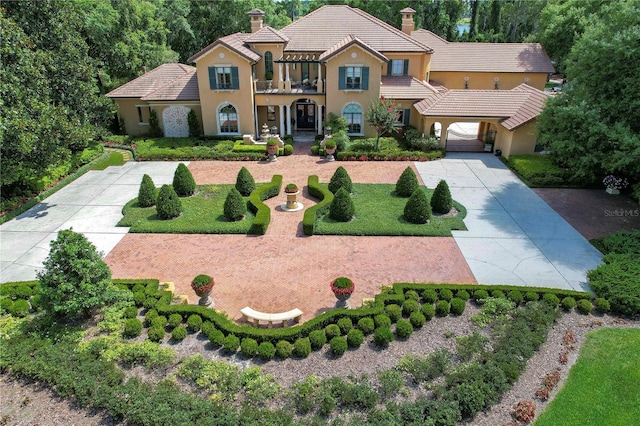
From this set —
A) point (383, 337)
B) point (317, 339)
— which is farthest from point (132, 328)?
point (383, 337)

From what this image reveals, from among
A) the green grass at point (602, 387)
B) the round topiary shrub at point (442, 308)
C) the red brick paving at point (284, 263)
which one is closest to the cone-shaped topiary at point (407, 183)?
the red brick paving at point (284, 263)

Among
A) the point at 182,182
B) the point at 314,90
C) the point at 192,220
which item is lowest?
the point at 192,220

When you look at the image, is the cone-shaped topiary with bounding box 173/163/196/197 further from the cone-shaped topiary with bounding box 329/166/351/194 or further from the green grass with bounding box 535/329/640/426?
the green grass with bounding box 535/329/640/426

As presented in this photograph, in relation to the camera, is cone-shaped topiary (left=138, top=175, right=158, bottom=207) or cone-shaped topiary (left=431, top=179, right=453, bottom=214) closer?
cone-shaped topiary (left=431, top=179, right=453, bottom=214)

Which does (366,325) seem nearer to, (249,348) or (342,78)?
(249,348)

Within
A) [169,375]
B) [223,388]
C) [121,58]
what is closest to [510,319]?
[223,388]

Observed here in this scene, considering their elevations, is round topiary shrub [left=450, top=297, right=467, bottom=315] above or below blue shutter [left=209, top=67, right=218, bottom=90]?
below

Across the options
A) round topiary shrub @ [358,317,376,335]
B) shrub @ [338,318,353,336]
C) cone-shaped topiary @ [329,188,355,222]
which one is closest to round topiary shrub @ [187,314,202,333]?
shrub @ [338,318,353,336]
